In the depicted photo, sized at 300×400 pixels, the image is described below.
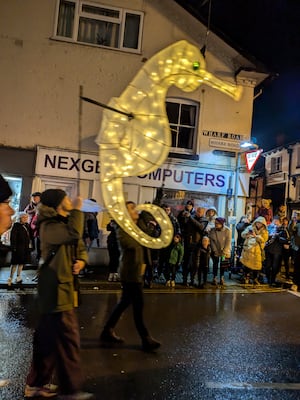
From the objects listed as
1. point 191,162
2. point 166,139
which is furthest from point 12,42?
point 166,139

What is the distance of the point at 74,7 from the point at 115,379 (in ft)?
36.3

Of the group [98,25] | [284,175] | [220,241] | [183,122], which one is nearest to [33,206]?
[220,241]

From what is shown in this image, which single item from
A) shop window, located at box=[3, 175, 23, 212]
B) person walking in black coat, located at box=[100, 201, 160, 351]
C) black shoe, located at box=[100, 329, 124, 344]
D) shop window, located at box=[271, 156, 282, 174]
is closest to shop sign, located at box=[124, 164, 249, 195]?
shop window, located at box=[3, 175, 23, 212]

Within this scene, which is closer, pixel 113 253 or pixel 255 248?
pixel 113 253

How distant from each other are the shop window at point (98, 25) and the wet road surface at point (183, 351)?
792 cm

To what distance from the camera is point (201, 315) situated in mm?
6930

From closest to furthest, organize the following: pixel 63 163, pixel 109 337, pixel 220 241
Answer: pixel 109 337, pixel 220 241, pixel 63 163

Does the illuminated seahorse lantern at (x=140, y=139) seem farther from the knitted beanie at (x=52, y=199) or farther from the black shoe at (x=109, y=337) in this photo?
the black shoe at (x=109, y=337)

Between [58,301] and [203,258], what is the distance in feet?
21.0

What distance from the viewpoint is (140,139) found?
3.96 metres

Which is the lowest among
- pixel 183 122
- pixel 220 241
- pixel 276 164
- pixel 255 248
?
pixel 255 248

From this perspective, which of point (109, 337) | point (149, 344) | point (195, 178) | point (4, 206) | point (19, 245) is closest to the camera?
point (4, 206)

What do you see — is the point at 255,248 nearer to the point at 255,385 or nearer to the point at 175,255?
the point at 175,255

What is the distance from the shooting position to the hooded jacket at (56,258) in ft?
11.2
